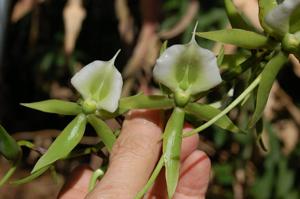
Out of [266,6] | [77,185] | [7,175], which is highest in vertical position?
[266,6]

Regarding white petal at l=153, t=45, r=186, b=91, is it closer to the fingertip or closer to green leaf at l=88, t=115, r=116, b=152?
green leaf at l=88, t=115, r=116, b=152

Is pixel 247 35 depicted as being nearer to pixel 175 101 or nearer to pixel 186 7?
pixel 175 101

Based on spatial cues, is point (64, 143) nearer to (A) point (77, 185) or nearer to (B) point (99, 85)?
(B) point (99, 85)

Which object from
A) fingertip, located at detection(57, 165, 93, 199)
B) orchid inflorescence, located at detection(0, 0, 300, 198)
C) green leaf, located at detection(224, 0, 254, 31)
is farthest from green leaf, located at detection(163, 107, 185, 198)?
fingertip, located at detection(57, 165, 93, 199)

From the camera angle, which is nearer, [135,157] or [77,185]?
[135,157]

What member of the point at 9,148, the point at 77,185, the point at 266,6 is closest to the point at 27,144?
the point at 9,148

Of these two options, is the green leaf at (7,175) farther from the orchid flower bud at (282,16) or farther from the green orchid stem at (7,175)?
the orchid flower bud at (282,16)

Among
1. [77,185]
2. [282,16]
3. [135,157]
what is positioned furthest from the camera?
[77,185]
